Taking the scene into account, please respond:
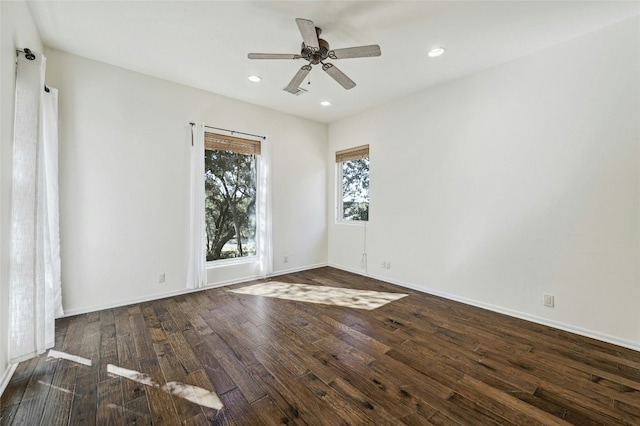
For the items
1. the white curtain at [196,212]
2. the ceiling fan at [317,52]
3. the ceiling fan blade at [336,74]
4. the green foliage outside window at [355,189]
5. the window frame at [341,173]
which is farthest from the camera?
the green foliage outside window at [355,189]

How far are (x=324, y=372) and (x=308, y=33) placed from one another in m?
2.52

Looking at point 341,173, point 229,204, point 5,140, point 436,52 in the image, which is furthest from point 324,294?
point 5,140

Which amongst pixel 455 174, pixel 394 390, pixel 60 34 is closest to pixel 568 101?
pixel 455 174

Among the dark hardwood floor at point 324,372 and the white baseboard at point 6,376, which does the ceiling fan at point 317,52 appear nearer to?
the dark hardwood floor at point 324,372

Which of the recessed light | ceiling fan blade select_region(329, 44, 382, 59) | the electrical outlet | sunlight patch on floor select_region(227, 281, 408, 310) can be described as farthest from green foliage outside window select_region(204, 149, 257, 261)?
the electrical outlet

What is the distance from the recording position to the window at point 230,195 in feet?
12.9

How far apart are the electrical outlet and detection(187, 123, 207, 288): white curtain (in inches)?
161

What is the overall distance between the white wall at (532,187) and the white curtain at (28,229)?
12.8ft

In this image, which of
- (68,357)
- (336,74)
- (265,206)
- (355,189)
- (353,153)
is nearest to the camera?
(68,357)

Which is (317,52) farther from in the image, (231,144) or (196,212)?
(196,212)

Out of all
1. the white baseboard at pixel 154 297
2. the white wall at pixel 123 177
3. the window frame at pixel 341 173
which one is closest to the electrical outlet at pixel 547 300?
the window frame at pixel 341 173

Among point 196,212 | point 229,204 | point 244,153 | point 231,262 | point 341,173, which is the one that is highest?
point 244,153

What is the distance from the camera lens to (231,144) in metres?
4.04

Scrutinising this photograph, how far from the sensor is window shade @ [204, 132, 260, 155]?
381cm
